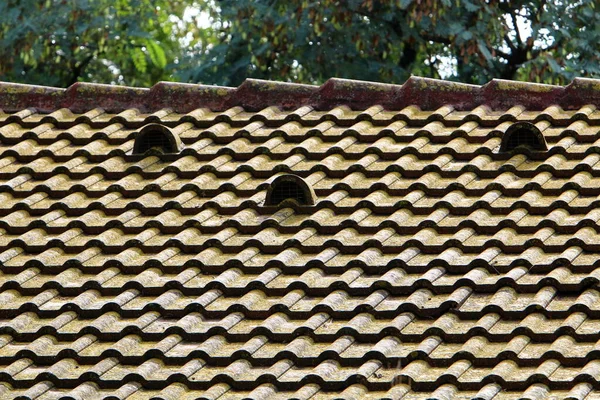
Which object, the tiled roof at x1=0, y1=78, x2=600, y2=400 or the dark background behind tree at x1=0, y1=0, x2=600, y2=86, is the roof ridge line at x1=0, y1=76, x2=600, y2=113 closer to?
the tiled roof at x1=0, y1=78, x2=600, y2=400

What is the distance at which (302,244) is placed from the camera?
7.64 m

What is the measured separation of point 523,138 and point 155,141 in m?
2.32

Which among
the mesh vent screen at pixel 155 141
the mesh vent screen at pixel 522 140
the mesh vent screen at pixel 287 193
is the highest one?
the mesh vent screen at pixel 522 140

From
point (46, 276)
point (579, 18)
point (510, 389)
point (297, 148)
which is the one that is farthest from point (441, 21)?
point (510, 389)

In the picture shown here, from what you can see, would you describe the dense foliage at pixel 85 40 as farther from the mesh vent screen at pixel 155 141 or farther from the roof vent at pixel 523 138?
the roof vent at pixel 523 138

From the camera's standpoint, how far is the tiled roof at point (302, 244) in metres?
6.55

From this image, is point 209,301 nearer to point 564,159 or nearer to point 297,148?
point 297,148

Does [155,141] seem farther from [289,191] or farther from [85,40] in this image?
[85,40]

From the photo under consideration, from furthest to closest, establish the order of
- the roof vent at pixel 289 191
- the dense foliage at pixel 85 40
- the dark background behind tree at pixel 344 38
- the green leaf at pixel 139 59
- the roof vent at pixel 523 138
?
the green leaf at pixel 139 59
the dense foliage at pixel 85 40
the dark background behind tree at pixel 344 38
the roof vent at pixel 523 138
the roof vent at pixel 289 191

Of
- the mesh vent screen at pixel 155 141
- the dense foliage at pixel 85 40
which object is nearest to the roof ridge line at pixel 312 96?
the mesh vent screen at pixel 155 141

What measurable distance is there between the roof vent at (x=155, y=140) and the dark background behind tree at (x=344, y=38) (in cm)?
859

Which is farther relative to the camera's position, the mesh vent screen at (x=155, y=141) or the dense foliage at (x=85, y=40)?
the dense foliage at (x=85, y=40)

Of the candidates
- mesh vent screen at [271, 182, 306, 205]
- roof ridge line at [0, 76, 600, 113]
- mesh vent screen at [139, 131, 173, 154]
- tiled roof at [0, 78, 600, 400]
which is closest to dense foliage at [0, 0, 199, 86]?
roof ridge line at [0, 76, 600, 113]

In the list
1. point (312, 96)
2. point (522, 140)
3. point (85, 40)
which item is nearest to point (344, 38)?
point (85, 40)
